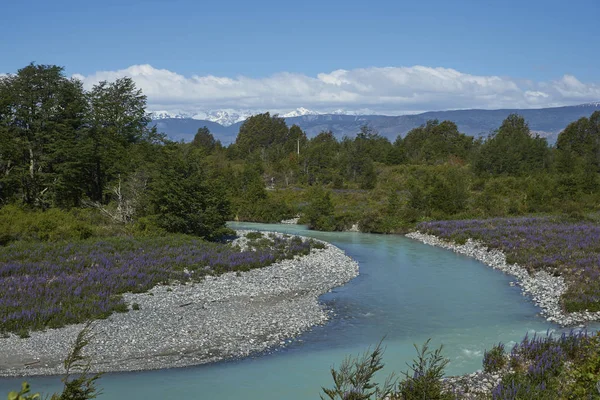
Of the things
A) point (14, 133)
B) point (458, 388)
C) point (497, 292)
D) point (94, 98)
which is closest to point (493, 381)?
point (458, 388)

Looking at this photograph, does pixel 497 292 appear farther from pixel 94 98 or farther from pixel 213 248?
pixel 94 98

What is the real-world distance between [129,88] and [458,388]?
45450 mm

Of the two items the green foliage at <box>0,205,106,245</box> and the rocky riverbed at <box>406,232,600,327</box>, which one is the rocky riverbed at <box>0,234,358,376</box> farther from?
the green foliage at <box>0,205,106,245</box>

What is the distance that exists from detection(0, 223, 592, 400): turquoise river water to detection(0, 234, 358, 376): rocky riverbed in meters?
0.58

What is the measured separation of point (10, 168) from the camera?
3716cm

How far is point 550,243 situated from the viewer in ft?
95.7

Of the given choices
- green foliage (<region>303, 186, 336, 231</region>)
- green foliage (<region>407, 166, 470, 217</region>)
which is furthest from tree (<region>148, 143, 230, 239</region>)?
green foliage (<region>407, 166, 470, 217</region>)

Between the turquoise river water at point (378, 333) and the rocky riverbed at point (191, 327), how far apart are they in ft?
1.91

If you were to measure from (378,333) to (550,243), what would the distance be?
718 inches

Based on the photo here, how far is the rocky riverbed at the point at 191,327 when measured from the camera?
13320 millimetres

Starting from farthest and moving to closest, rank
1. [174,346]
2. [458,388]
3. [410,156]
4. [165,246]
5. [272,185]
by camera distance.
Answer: [410,156] < [272,185] < [165,246] < [174,346] < [458,388]

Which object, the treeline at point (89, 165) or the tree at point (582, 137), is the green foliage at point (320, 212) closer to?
the treeline at point (89, 165)

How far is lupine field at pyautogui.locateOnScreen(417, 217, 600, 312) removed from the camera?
19936 millimetres

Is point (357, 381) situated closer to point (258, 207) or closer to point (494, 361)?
point (494, 361)
